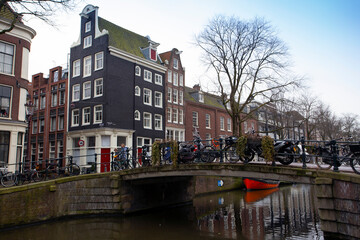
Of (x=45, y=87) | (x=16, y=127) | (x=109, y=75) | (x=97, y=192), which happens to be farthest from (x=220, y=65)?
(x=45, y=87)

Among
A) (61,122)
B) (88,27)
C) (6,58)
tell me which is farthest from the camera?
(61,122)

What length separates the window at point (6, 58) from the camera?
16.6 metres

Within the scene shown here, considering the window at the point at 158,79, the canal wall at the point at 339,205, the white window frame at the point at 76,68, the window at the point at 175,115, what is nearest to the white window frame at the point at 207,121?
the window at the point at 175,115

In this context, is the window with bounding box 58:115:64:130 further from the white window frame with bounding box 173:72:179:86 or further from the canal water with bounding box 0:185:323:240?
the canal water with bounding box 0:185:323:240

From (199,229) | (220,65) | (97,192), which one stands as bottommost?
(199,229)

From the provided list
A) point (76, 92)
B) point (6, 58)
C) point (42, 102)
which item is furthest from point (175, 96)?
point (6, 58)

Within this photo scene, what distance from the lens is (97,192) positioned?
47.4 ft

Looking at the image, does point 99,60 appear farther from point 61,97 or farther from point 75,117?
point 61,97

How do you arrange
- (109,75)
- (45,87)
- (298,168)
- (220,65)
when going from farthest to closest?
(45,87) → (109,75) → (220,65) → (298,168)

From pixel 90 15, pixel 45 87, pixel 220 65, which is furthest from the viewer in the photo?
pixel 45 87

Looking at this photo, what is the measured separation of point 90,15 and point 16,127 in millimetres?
14242

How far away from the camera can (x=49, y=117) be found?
28500 mm

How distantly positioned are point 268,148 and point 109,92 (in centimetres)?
1729

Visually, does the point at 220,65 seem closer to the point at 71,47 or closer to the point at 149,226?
the point at 149,226
